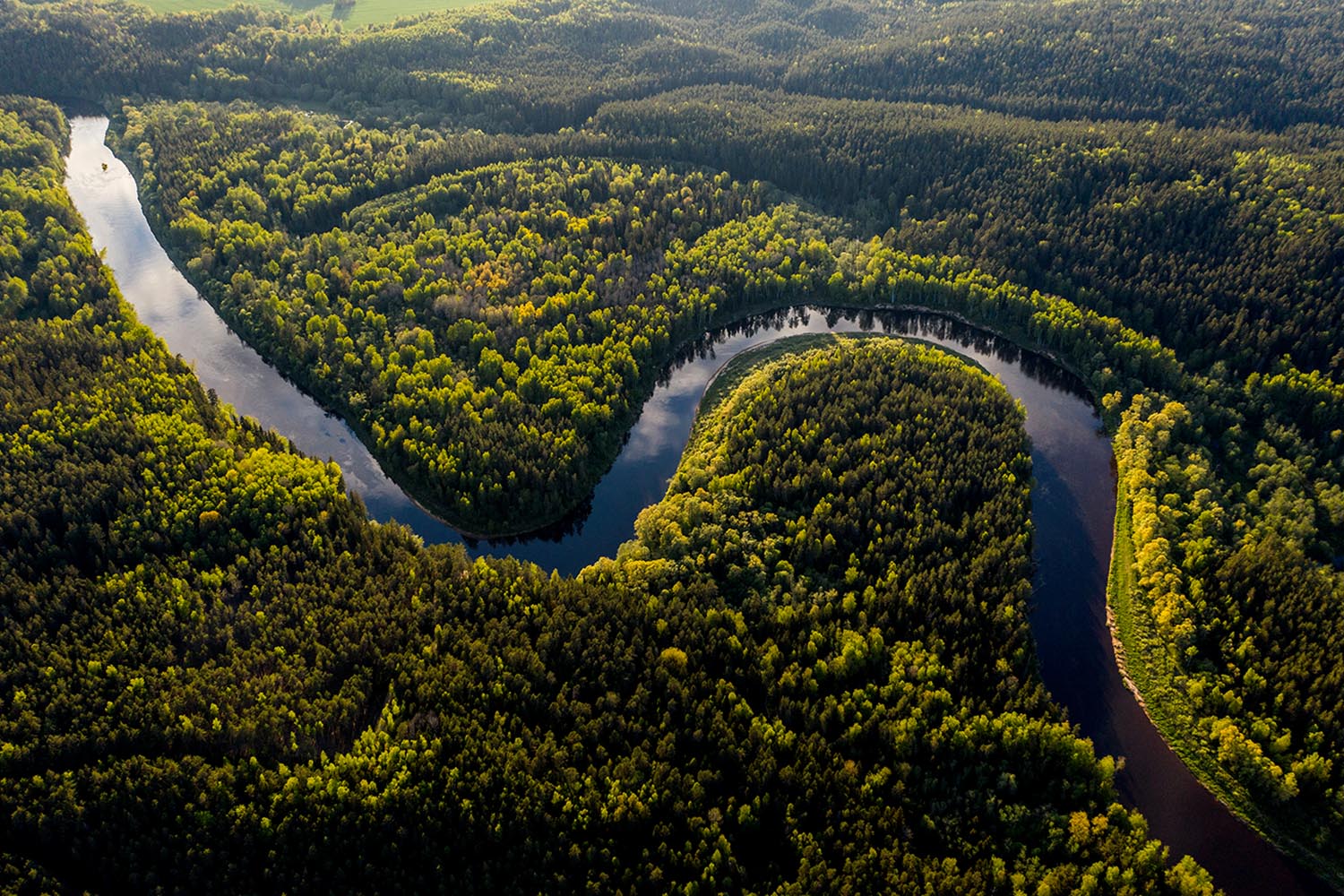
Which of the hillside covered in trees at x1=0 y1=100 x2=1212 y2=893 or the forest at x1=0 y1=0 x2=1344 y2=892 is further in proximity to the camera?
the forest at x1=0 y1=0 x2=1344 y2=892

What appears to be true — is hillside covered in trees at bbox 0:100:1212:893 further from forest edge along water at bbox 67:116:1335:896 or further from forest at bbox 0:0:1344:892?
forest edge along water at bbox 67:116:1335:896

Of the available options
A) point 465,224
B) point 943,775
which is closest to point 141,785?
point 943,775

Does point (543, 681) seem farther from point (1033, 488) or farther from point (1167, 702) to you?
point (1033, 488)

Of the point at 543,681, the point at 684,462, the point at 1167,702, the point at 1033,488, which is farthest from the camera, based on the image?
the point at 684,462

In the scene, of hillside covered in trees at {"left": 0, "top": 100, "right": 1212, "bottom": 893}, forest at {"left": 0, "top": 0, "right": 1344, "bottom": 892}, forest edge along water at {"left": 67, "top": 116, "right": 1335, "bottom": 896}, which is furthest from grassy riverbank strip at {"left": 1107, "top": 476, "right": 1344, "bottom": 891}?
hillside covered in trees at {"left": 0, "top": 100, "right": 1212, "bottom": 893}

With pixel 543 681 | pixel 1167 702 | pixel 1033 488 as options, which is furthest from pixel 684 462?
pixel 1167 702

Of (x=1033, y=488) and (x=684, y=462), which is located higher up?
(x=684, y=462)
